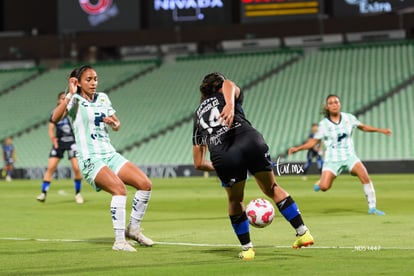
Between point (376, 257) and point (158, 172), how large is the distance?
33.4 metres

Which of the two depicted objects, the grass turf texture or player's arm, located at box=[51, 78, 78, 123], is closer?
the grass turf texture

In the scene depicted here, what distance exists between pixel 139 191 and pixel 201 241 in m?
1.24

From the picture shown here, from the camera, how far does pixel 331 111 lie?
19234 millimetres

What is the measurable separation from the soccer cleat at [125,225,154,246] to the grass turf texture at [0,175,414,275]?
0.16 m

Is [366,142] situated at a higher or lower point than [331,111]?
lower

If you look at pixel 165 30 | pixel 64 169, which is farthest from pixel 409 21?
pixel 64 169

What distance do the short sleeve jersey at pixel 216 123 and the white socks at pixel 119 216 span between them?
182 cm

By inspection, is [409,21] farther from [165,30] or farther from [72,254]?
[72,254]

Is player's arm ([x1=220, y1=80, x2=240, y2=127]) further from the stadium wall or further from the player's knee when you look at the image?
the stadium wall

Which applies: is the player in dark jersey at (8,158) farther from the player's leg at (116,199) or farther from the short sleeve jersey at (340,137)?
the player's leg at (116,199)

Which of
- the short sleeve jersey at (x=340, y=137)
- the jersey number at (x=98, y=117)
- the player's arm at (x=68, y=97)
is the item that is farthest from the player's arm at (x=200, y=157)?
the short sleeve jersey at (x=340, y=137)

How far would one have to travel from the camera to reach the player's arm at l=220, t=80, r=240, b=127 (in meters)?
10.9

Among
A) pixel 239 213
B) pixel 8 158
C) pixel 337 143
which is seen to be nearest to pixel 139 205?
pixel 239 213

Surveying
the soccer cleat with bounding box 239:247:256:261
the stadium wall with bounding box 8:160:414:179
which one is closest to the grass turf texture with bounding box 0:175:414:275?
the soccer cleat with bounding box 239:247:256:261
